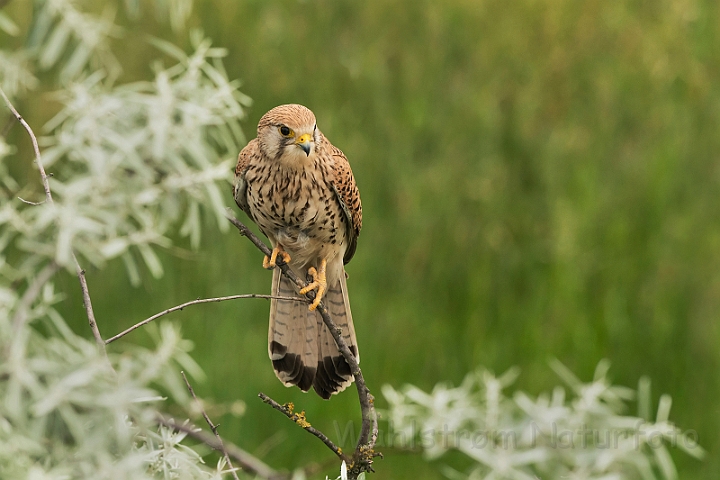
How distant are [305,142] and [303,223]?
29 cm

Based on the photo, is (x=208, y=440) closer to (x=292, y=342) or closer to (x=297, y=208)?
(x=292, y=342)

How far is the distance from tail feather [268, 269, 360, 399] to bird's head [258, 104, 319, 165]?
380 mm

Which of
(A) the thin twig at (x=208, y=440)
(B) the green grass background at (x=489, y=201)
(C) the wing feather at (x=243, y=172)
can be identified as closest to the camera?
(A) the thin twig at (x=208, y=440)

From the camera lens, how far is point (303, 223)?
2.79 metres

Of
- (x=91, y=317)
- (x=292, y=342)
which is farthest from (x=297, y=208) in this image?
(x=91, y=317)

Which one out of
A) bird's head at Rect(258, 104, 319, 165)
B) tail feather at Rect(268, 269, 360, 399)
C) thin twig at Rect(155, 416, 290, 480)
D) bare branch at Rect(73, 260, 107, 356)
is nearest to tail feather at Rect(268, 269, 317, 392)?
tail feather at Rect(268, 269, 360, 399)

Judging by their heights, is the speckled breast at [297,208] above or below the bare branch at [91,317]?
above

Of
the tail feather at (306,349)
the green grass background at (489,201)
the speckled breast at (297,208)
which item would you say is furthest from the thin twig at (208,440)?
the green grass background at (489,201)

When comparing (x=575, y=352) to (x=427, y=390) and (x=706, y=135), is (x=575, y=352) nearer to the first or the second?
(x=427, y=390)

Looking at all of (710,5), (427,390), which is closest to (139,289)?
(427,390)

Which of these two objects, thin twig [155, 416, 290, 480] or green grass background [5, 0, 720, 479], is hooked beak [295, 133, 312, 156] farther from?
green grass background [5, 0, 720, 479]

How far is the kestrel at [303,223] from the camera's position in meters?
2.66

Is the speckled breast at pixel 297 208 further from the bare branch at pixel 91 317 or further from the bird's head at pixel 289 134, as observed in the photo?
the bare branch at pixel 91 317

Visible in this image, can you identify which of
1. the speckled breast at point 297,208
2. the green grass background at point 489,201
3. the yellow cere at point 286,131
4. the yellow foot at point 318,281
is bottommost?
the yellow foot at point 318,281
